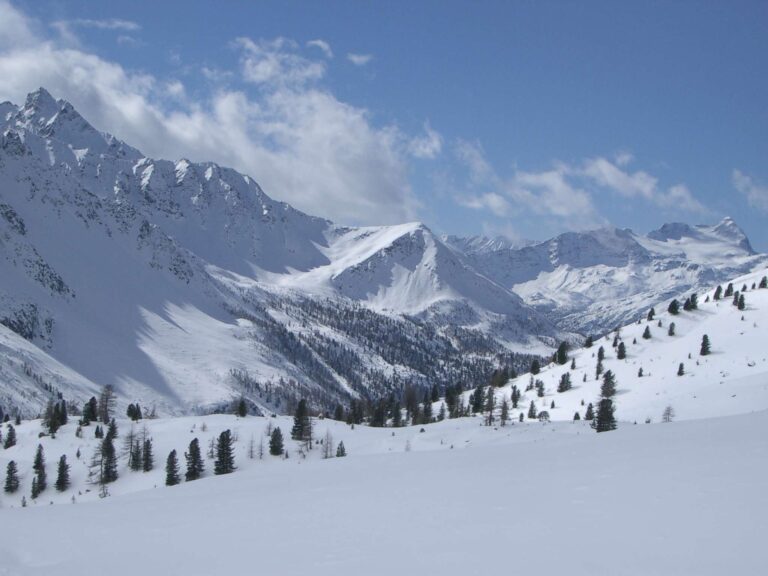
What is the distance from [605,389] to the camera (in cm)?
9812

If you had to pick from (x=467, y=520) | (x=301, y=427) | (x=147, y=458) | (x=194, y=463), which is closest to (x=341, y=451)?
(x=301, y=427)

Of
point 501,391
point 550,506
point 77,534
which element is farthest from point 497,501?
point 501,391

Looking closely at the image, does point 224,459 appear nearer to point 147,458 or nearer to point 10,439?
point 147,458

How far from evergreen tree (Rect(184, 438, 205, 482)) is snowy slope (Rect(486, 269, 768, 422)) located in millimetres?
59959

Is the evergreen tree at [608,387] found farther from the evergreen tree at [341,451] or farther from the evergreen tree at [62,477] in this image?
the evergreen tree at [62,477]

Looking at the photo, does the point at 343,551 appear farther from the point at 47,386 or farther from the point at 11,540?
the point at 47,386

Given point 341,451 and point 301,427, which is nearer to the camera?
point 341,451

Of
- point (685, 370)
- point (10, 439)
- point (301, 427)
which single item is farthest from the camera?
point (685, 370)

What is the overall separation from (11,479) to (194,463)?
79.6 feet

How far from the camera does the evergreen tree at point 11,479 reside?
237ft

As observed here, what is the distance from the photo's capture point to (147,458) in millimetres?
73188

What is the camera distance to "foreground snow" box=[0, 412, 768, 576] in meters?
13.5

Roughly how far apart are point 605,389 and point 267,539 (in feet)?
296

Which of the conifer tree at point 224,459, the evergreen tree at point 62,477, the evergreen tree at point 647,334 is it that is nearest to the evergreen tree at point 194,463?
the conifer tree at point 224,459
